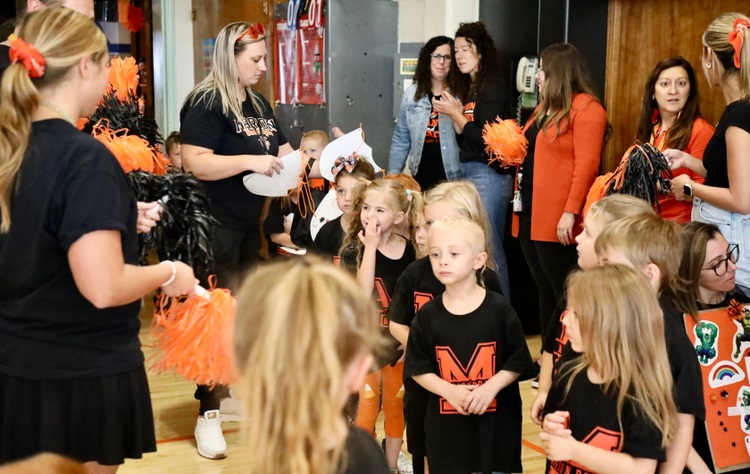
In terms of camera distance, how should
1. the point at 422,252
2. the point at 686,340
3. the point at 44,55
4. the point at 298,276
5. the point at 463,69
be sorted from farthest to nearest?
the point at 463,69 → the point at 422,252 → the point at 686,340 → the point at 44,55 → the point at 298,276

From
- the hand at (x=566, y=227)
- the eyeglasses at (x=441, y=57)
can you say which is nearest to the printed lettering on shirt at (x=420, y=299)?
the hand at (x=566, y=227)

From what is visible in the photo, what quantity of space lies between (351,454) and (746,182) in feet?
6.92

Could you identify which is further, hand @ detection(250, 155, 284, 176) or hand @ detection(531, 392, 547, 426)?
hand @ detection(250, 155, 284, 176)

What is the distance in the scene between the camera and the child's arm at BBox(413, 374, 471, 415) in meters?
2.56

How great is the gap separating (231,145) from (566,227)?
1.61m

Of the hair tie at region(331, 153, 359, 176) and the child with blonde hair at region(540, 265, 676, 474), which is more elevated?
the hair tie at region(331, 153, 359, 176)

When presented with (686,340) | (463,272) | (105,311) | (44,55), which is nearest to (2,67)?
(44,55)

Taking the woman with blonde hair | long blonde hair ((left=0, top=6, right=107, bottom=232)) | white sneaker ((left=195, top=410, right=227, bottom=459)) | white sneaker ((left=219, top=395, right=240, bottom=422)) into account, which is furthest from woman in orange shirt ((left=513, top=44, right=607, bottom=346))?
long blonde hair ((left=0, top=6, right=107, bottom=232))

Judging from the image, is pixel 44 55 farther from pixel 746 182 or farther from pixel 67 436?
pixel 746 182

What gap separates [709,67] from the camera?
314cm

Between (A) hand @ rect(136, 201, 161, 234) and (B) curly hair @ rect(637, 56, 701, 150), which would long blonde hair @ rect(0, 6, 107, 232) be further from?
(B) curly hair @ rect(637, 56, 701, 150)

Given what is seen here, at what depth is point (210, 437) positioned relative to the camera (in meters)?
3.57

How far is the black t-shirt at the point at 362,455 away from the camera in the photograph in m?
A: 1.38

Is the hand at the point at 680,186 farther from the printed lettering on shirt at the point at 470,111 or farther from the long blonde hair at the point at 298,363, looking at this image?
the long blonde hair at the point at 298,363
